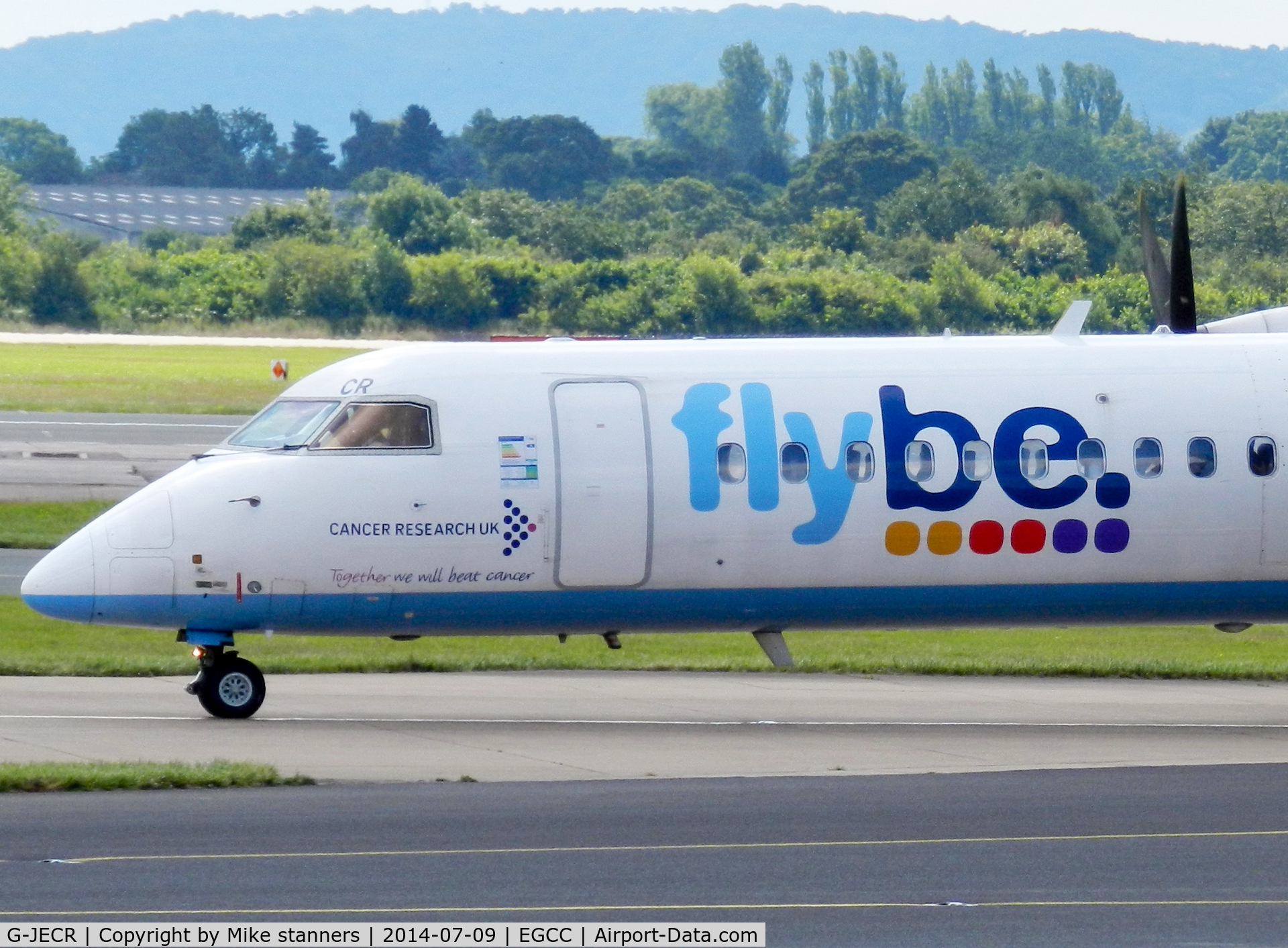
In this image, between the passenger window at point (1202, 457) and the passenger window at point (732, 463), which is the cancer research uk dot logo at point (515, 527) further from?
the passenger window at point (1202, 457)

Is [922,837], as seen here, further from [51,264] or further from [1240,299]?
[51,264]

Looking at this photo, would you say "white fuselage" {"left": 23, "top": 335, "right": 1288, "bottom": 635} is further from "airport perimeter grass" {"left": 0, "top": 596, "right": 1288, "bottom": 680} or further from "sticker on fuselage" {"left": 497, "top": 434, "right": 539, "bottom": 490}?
"airport perimeter grass" {"left": 0, "top": 596, "right": 1288, "bottom": 680}

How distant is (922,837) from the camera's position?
40.4ft

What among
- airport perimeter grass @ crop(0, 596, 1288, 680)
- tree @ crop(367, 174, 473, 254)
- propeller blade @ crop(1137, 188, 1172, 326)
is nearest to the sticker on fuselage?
airport perimeter grass @ crop(0, 596, 1288, 680)

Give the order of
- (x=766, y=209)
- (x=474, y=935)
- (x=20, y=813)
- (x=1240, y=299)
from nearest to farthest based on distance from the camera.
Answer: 1. (x=474, y=935)
2. (x=20, y=813)
3. (x=1240, y=299)
4. (x=766, y=209)

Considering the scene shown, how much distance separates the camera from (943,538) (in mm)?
17578

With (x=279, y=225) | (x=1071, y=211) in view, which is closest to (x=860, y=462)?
(x=1071, y=211)

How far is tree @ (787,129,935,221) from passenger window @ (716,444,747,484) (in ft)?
330

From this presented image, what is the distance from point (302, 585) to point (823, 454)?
5025mm

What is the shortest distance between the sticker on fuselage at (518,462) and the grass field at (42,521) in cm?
1477

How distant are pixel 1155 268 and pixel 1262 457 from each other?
4910 mm

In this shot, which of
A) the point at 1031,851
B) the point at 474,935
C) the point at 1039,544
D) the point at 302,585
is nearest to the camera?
the point at 474,935

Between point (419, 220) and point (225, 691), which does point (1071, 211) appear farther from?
point (225, 691)

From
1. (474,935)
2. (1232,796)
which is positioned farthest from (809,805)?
(474,935)
